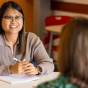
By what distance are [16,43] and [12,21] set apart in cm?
22

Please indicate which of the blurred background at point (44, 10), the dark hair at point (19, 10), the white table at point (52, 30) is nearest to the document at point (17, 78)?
the dark hair at point (19, 10)

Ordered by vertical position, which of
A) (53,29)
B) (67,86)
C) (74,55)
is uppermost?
(74,55)

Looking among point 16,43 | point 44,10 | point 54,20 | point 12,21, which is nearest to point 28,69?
point 16,43

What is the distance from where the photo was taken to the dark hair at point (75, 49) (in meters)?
1.04

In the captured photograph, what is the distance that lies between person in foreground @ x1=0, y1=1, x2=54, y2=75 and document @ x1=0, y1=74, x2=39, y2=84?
166 millimetres

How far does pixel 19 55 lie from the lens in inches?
97.1

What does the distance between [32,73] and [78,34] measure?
121 cm

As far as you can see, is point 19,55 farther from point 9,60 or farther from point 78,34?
point 78,34

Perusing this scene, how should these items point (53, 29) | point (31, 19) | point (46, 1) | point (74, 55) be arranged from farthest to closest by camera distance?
point (31, 19)
point (46, 1)
point (53, 29)
point (74, 55)

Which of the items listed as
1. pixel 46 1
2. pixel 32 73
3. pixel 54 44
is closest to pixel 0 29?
pixel 32 73

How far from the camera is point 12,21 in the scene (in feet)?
7.95

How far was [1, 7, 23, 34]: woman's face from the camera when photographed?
95.2 inches

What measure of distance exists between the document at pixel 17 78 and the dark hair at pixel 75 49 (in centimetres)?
103

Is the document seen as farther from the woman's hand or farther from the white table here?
the white table
